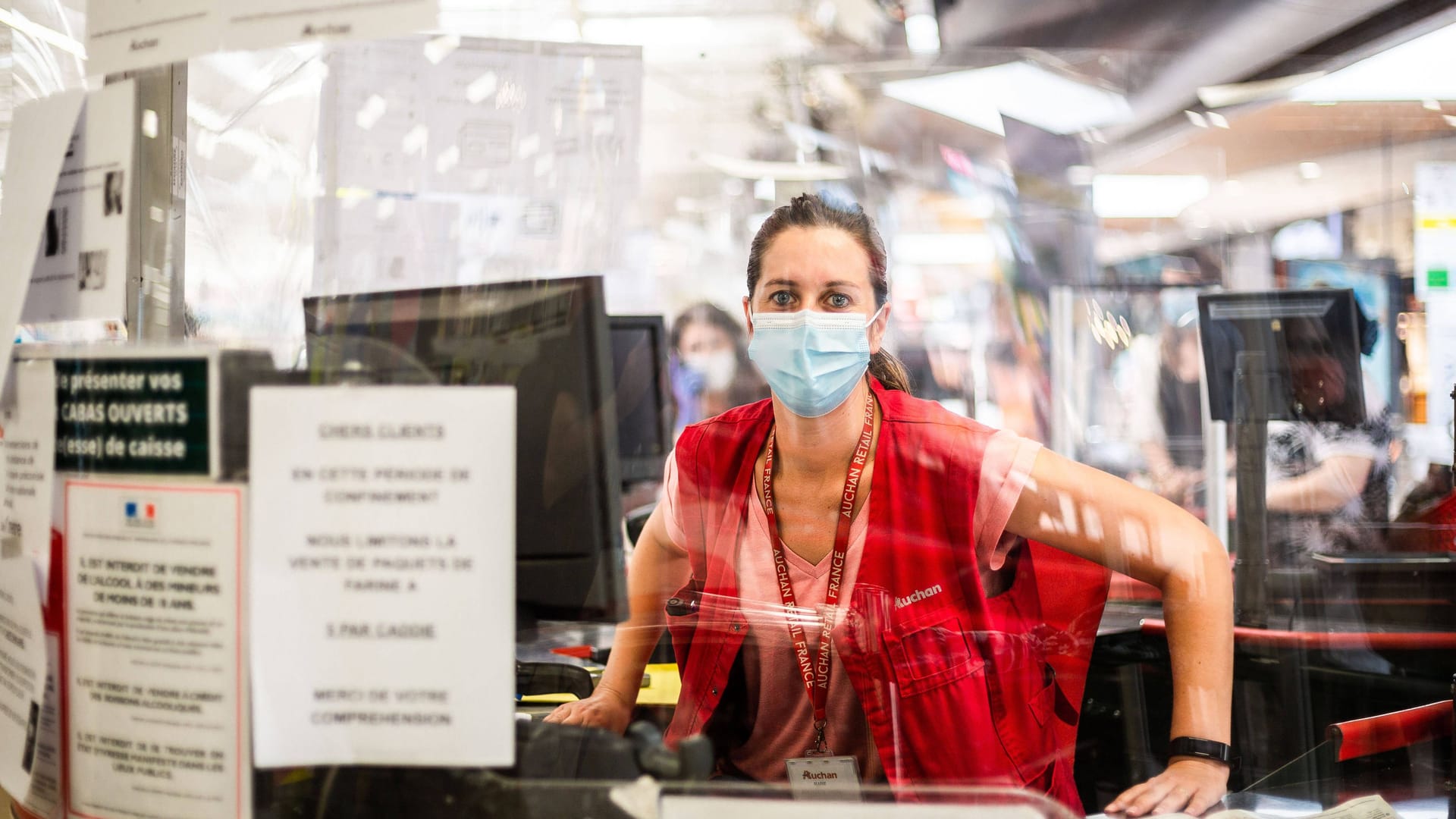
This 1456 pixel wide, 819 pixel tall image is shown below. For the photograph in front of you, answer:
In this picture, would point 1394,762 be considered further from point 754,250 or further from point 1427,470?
point 754,250

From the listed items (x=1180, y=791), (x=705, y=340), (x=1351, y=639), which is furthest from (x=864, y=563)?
(x=1351, y=639)

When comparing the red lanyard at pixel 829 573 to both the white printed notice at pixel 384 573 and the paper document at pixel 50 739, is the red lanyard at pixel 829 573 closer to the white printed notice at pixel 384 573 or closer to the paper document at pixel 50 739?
the white printed notice at pixel 384 573

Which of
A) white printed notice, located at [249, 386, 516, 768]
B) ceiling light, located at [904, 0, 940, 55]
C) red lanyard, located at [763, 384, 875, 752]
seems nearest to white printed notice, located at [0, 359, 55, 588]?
white printed notice, located at [249, 386, 516, 768]

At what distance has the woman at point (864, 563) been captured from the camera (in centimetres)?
103

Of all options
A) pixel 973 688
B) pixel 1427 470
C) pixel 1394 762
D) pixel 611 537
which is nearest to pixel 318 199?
pixel 611 537

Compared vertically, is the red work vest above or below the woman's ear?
below

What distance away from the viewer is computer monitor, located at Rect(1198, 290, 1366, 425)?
6.27ft

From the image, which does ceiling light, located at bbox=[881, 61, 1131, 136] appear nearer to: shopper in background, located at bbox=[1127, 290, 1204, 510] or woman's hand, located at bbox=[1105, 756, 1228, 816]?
shopper in background, located at bbox=[1127, 290, 1204, 510]

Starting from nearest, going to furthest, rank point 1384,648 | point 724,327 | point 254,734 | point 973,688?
point 254,734 < point 973,688 < point 724,327 < point 1384,648


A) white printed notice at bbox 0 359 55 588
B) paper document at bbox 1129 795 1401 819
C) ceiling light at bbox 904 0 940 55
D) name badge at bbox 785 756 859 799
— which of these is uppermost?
ceiling light at bbox 904 0 940 55

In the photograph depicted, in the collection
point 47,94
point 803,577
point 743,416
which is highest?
point 47,94

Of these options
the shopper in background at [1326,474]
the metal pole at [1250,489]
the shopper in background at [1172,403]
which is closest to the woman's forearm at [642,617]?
the metal pole at [1250,489]

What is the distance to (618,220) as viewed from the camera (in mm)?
794

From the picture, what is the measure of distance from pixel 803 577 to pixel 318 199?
0.63 m
